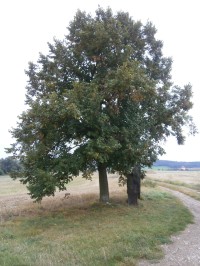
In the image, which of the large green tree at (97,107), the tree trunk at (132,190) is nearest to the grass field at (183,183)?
the tree trunk at (132,190)

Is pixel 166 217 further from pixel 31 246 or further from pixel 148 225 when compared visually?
pixel 31 246

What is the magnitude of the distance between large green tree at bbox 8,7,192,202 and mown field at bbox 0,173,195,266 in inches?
90.9

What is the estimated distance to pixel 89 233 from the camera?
644 inches

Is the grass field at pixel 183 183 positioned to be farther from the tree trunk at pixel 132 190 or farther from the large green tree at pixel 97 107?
the large green tree at pixel 97 107

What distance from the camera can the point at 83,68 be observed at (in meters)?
24.9

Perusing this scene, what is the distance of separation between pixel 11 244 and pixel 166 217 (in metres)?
10.1

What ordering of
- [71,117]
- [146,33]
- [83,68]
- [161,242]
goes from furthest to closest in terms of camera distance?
[146,33] < [83,68] < [71,117] < [161,242]

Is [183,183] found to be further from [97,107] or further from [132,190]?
[97,107]

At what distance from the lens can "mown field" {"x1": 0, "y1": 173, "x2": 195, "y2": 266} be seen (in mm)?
12008

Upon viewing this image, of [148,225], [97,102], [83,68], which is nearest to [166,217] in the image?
[148,225]

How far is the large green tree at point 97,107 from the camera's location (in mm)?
20109

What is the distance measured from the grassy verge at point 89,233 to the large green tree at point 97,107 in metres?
Answer: 2.23

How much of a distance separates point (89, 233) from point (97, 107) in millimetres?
7443

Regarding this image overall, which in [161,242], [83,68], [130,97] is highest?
[83,68]
